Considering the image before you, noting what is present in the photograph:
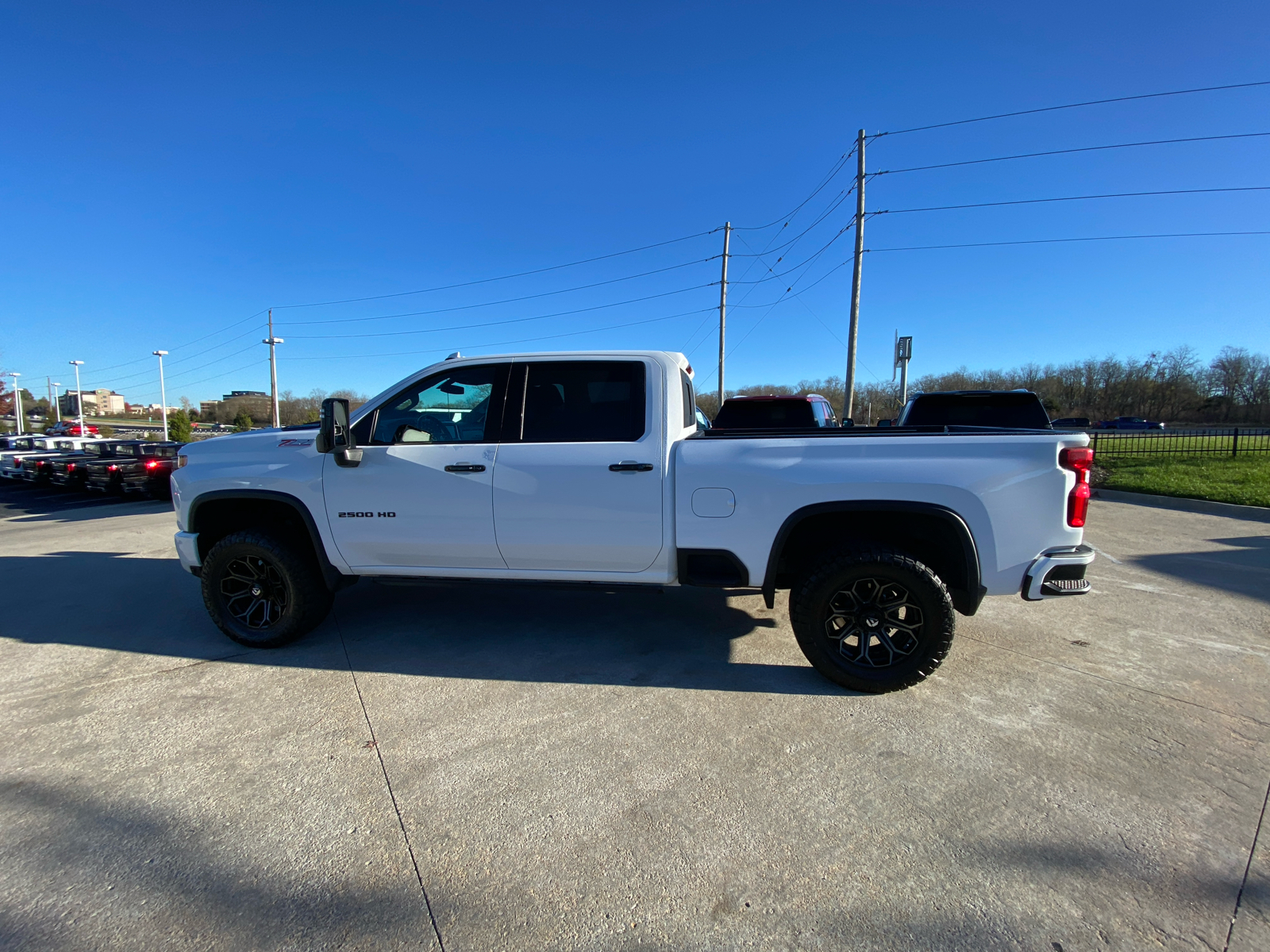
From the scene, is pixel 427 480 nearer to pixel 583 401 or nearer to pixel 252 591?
pixel 583 401

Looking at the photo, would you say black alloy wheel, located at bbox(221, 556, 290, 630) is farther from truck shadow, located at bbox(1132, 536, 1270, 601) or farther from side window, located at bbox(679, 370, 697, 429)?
truck shadow, located at bbox(1132, 536, 1270, 601)

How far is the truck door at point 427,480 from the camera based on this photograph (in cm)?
367

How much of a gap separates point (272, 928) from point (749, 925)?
1.47 metres

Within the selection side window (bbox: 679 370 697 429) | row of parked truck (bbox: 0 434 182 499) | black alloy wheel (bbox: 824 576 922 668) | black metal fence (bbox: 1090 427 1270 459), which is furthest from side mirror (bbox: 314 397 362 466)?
black metal fence (bbox: 1090 427 1270 459)

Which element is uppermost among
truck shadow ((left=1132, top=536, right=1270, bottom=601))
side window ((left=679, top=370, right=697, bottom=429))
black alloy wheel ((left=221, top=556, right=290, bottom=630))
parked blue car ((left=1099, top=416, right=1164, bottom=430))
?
parked blue car ((left=1099, top=416, right=1164, bottom=430))

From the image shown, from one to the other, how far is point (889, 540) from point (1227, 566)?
511cm

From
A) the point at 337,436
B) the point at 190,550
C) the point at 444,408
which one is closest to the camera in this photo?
the point at 337,436

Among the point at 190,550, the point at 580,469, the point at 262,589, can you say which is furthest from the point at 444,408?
the point at 190,550

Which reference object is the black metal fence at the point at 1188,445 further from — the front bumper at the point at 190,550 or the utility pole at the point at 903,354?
the front bumper at the point at 190,550

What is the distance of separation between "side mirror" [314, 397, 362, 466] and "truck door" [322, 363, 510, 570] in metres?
0.08

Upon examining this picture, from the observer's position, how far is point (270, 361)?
45.0 metres

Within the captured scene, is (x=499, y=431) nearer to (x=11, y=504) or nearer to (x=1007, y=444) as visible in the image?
(x=1007, y=444)

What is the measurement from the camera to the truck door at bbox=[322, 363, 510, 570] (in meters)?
3.67

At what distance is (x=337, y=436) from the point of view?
3623 mm
